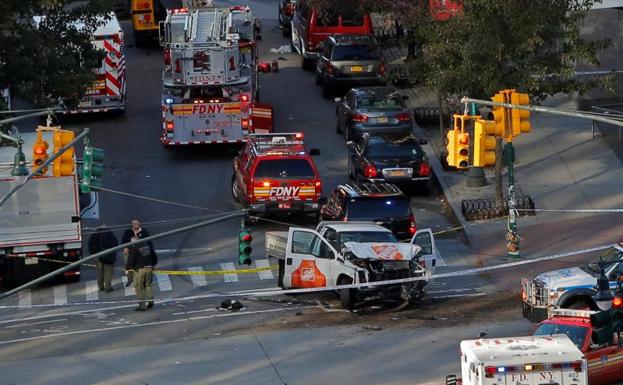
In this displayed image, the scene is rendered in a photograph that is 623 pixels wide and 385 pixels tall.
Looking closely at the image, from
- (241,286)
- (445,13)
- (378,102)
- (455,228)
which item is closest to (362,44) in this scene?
(378,102)

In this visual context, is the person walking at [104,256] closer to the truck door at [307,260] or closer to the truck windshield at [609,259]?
the truck door at [307,260]

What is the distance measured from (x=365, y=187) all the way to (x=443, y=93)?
487 cm

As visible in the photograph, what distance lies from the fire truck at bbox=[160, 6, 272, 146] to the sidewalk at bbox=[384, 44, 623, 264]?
5.40m

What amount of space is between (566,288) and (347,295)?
4.48m

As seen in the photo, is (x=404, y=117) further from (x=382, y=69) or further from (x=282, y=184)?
(x=282, y=184)

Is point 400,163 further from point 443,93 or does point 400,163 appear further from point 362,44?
point 362,44

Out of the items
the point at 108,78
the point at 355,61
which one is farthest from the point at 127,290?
the point at 355,61

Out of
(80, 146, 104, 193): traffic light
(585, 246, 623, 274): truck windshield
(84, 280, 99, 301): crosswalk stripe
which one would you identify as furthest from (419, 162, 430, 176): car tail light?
(80, 146, 104, 193): traffic light

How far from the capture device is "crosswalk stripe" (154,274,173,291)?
3378cm

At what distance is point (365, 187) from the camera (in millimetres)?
36094

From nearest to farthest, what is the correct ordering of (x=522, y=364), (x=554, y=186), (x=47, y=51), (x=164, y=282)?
1. (x=522, y=364)
2. (x=164, y=282)
3. (x=47, y=51)
4. (x=554, y=186)

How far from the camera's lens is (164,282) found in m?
34.4

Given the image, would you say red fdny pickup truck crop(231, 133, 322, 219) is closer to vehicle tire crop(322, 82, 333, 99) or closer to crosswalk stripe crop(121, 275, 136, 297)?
crosswalk stripe crop(121, 275, 136, 297)

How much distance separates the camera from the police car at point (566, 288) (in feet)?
91.6
